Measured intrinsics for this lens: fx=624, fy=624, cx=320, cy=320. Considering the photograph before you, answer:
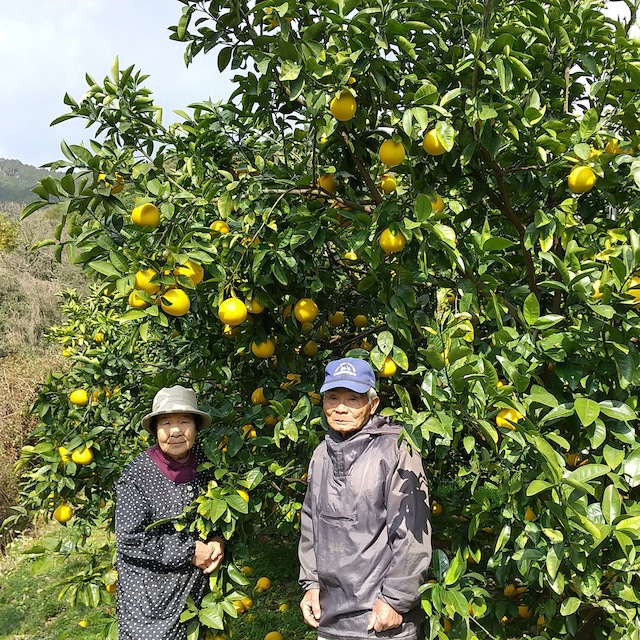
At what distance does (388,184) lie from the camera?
2176mm

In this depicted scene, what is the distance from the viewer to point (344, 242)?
2.04 m

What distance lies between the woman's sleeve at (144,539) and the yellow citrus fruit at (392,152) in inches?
50.7

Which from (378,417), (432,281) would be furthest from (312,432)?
(432,281)

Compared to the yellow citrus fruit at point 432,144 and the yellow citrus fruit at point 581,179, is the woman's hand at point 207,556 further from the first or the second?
the yellow citrus fruit at point 581,179

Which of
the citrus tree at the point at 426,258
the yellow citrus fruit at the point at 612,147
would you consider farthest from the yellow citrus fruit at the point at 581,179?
the yellow citrus fruit at the point at 612,147

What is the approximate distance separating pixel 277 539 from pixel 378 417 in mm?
3568

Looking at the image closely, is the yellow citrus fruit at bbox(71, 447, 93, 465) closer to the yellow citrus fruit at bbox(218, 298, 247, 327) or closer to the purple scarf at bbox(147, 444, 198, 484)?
the purple scarf at bbox(147, 444, 198, 484)

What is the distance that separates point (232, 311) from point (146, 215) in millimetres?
347

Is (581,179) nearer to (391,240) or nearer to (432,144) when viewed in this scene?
(432,144)

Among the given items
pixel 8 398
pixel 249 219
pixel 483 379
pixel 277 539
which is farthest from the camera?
pixel 8 398

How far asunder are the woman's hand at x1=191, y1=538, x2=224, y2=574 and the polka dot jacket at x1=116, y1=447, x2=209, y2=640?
3 centimetres

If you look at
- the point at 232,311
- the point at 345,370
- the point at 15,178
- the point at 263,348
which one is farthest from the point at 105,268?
the point at 15,178

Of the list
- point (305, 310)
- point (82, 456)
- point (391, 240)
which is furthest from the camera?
point (82, 456)

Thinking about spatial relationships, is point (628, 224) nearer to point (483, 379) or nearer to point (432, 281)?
point (432, 281)
